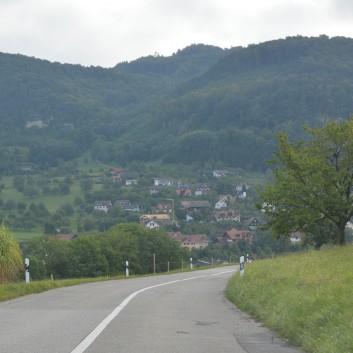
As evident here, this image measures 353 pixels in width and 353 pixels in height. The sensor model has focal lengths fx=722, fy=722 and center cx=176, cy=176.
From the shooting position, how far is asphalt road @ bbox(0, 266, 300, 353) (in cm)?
898

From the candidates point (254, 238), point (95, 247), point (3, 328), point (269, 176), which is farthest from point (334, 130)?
point (269, 176)

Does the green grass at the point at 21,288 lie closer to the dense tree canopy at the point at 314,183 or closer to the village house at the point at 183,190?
the dense tree canopy at the point at 314,183

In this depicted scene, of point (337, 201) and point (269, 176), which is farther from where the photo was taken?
point (269, 176)

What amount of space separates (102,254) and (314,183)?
3418 centimetres

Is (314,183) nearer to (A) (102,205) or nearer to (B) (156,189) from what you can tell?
(A) (102,205)

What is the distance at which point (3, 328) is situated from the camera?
10539mm

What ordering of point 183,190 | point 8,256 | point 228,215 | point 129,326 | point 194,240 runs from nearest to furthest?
1. point 129,326
2. point 8,256
3. point 194,240
4. point 228,215
5. point 183,190

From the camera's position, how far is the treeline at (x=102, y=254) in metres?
59.2

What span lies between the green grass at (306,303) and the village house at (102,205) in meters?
126

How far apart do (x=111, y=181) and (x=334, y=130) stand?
491 feet

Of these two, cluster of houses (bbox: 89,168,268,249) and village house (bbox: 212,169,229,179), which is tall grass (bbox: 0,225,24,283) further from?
village house (bbox: 212,169,229,179)

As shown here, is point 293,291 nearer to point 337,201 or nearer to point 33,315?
point 33,315

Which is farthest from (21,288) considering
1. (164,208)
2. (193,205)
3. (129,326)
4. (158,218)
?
(164,208)

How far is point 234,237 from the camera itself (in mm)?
106750
